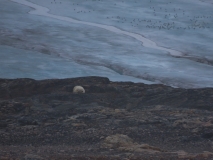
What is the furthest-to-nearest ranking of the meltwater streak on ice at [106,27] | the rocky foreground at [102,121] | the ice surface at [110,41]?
the meltwater streak on ice at [106,27] < the ice surface at [110,41] < the rocky foreground at [102,121]

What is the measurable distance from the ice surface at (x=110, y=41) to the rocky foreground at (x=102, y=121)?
4304mm

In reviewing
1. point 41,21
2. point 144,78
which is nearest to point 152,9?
point 41,21

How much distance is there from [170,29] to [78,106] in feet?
45.3

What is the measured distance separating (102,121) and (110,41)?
38.2ft

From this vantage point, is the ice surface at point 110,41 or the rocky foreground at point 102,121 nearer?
the rocky foreground at point 102,121

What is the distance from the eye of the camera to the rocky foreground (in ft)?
23.6

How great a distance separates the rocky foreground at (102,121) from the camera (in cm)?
719

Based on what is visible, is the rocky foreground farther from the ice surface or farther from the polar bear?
the ice surface

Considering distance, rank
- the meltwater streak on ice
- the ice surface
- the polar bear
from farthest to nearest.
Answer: the meltwater streak on ice
the ice surface
the polar bear

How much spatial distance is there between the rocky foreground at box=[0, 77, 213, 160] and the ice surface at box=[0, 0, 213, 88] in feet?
14.1

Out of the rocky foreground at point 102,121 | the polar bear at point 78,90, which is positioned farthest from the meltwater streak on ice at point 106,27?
the polar bear at point 78,90

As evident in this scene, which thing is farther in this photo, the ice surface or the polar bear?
the ice surface

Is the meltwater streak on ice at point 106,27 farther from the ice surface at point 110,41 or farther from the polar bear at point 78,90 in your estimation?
the polar bear at point 78,90

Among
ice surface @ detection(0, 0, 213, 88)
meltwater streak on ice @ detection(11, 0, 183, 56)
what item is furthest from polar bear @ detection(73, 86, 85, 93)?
meltwater streak on ice @ detection(11, 0, 183, 56)
